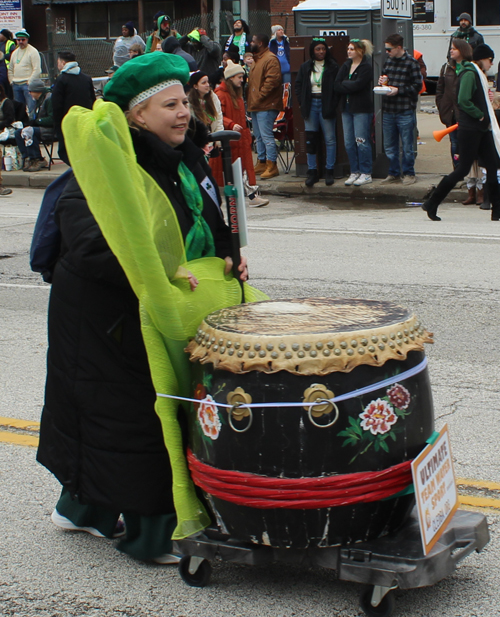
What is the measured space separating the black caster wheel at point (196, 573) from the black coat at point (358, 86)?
34.3 ft

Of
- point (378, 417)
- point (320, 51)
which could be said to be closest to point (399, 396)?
point (378, 417)

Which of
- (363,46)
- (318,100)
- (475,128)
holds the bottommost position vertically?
(475,128)

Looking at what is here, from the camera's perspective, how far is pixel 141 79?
2844mm

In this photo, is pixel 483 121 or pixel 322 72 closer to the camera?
pixel 483 121

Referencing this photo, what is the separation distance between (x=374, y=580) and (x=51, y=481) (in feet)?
5.73

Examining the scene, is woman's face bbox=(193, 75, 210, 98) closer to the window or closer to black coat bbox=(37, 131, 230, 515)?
black coat bbox=(37, 131, 230, 515)

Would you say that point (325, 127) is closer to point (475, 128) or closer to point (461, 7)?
point (475, 128)

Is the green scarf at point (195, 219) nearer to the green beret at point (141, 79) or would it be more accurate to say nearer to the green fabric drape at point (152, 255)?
the green fabric drape at point (152, 255)

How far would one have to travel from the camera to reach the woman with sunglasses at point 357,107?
12.5m

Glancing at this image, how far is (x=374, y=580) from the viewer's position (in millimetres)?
2555

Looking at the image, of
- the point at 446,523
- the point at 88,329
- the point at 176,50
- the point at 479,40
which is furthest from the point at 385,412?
the point at 479,40

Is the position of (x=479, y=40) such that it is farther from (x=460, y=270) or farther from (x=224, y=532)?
(x=224, y=532)

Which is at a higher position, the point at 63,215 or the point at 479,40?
the point at 479,40

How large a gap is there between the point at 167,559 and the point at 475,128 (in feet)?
27.1
